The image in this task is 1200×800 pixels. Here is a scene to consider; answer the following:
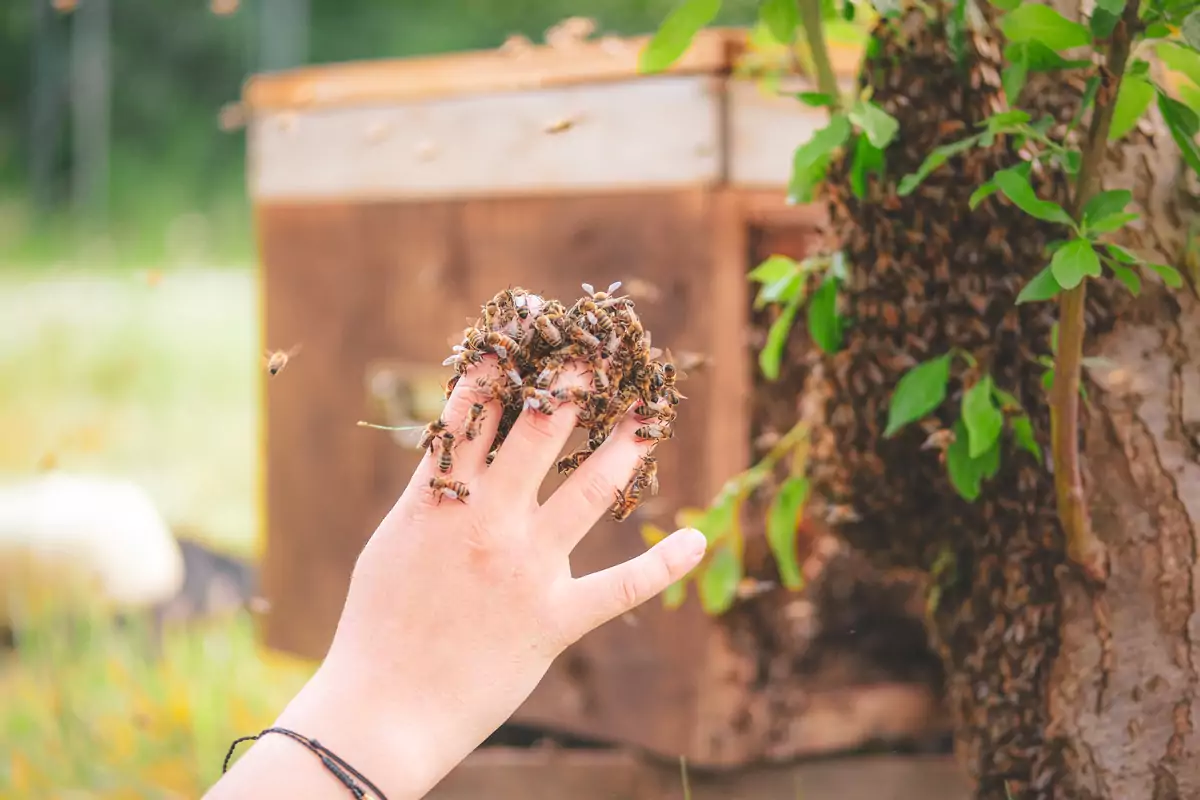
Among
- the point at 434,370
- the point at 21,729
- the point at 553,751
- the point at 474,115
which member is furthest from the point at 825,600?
the point at 21,729

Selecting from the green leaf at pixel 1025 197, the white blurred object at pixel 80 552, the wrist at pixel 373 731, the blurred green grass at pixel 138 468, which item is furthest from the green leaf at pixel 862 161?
the white blurred object at pixel 80 552

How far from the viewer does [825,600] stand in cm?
189

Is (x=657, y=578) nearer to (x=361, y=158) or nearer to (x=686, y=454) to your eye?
(x=686, y=454)

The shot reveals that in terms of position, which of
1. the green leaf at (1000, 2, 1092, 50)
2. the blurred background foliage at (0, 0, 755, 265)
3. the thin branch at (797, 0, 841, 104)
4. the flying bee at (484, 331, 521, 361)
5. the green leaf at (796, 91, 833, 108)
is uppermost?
the blurred background foliage at (0, 0, 755, 265)

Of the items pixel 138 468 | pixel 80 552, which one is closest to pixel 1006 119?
pixel 80 552

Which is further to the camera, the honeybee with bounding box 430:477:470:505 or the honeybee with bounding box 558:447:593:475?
the honeybee with bounding box 558:447:593:475

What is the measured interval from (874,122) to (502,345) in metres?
0.42

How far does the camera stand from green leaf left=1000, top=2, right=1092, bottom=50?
3.48 ft

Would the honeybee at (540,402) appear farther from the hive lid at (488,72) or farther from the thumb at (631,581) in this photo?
the hive lid at (488,72)

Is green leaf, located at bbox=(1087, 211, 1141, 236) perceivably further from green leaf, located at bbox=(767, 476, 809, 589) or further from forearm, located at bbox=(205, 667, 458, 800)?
forearm, located at bbox=(205, 667, 458, 800)

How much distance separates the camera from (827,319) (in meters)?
1.33

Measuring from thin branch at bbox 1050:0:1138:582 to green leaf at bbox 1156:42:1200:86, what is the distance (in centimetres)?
3

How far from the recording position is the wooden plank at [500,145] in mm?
1752

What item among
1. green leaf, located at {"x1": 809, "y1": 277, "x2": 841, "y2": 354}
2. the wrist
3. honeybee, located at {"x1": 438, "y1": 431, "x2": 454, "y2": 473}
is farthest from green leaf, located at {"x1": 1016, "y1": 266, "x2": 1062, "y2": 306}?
the wrist
